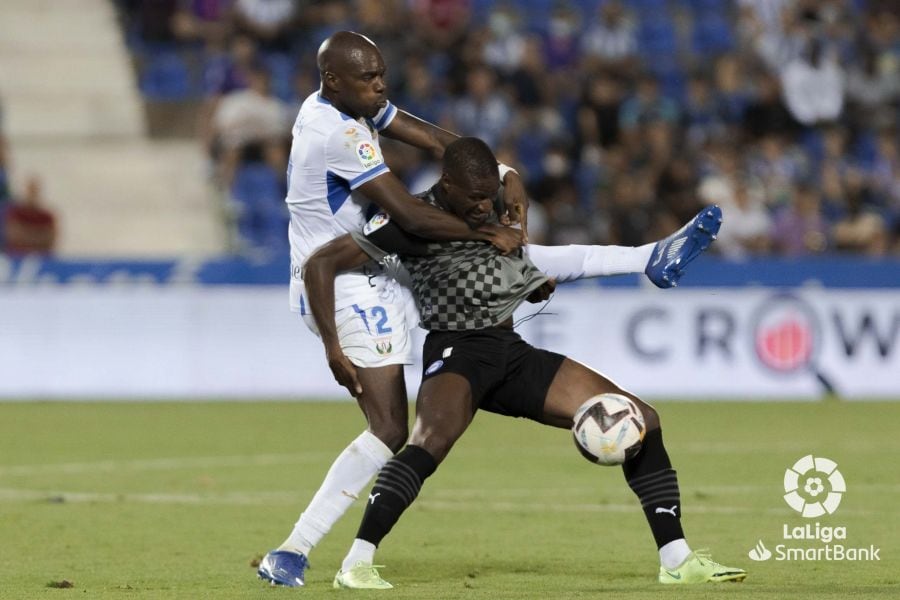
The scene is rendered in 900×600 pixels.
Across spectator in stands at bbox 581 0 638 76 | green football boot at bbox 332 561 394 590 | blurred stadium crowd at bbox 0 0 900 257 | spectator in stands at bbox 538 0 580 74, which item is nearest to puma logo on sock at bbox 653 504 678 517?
green football boot at bbox 332 561 394 590

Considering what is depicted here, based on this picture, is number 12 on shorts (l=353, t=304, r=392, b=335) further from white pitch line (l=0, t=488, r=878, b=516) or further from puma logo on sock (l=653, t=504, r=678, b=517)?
white pitch line (l=0, t=488, r=878, b=516)

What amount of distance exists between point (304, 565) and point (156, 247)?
48.3 ft

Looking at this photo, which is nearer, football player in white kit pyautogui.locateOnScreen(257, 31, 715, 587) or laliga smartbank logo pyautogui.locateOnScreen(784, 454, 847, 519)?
football player in white kit pyautogui.locateOnScreen(257, 31, 715, 587)

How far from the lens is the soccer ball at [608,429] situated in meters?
6.94

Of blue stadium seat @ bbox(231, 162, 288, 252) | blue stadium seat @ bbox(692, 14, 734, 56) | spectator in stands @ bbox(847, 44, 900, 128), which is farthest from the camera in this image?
blue stadium seat @ bbox(692, 14, 734, 56)

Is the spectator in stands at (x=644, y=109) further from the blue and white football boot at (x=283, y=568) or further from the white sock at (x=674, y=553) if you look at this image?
the blue and white football boot at (x=283, y=568)

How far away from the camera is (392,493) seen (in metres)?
6.86

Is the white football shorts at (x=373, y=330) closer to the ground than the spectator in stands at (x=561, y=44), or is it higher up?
closer to the ground

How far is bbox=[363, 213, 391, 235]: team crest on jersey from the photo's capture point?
7.14 meters

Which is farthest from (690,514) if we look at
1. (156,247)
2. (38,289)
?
(156,247)

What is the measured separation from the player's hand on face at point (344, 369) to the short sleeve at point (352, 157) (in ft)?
2.35

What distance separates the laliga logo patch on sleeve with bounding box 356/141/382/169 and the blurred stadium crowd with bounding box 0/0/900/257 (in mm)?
12123

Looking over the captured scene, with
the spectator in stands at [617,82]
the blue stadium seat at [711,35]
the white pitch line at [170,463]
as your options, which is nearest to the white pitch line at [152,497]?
the white pitch line at [170,463]

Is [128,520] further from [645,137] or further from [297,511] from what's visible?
[645,137]
